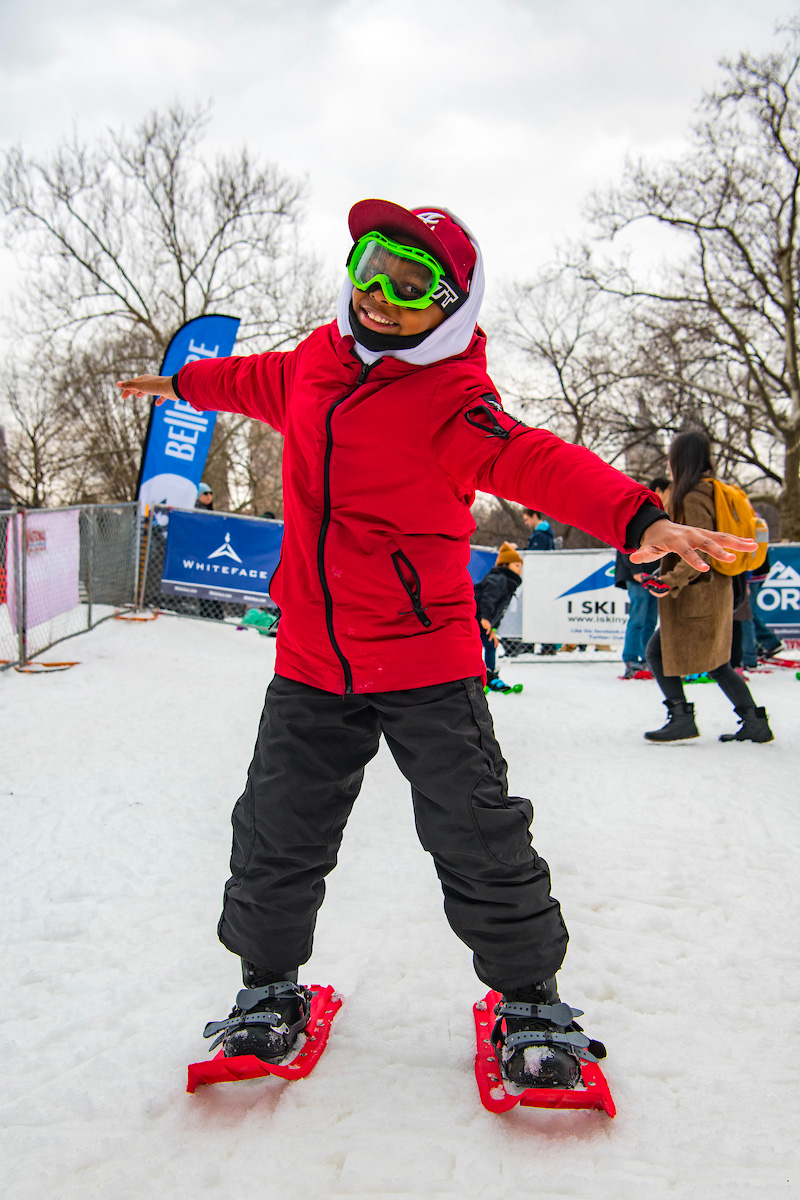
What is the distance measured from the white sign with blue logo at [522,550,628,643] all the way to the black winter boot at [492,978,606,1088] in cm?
780

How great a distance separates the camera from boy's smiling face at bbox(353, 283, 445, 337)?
1686mm

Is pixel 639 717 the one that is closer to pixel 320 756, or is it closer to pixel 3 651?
pixel 320 756

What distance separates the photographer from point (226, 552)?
31.3 ft

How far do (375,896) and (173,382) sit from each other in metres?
1.83

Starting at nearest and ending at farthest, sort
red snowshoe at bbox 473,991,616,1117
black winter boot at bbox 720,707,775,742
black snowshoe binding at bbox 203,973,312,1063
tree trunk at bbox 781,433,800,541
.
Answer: red snowshoe at bbox 473,991,616,1117 < black snowshoe binding at bbox 203,973,312,1063 < black winter boot at bbox 720,707,775,742 < tree trunk at bbox 781,433,800,541

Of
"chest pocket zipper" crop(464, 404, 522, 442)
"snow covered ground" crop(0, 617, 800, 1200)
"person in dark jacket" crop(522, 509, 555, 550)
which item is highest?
"chest pocket zipper" crop(464, 404, 522, 442)

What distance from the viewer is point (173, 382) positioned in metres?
2.33

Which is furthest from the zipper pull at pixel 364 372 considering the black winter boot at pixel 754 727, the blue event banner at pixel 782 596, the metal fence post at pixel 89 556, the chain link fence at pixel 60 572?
the blue event banner at pixel 782 596

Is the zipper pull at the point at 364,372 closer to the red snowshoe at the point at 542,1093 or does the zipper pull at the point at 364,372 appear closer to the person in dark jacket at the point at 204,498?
the red snowshoe at the point at 542,1093

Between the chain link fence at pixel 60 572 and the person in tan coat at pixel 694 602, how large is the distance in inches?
195

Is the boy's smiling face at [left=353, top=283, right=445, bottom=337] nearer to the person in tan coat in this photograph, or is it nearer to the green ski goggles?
the green ski goggles

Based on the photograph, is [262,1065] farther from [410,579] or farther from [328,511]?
[328,511]

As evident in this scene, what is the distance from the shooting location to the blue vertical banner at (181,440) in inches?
418

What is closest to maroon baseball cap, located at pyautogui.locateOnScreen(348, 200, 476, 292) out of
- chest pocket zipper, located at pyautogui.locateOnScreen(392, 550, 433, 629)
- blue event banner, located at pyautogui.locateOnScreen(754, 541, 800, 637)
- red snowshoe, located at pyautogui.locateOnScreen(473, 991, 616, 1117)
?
chest pocket zipper, located at pyautogui.locateOnScreen(392, 550, 433, 629)
